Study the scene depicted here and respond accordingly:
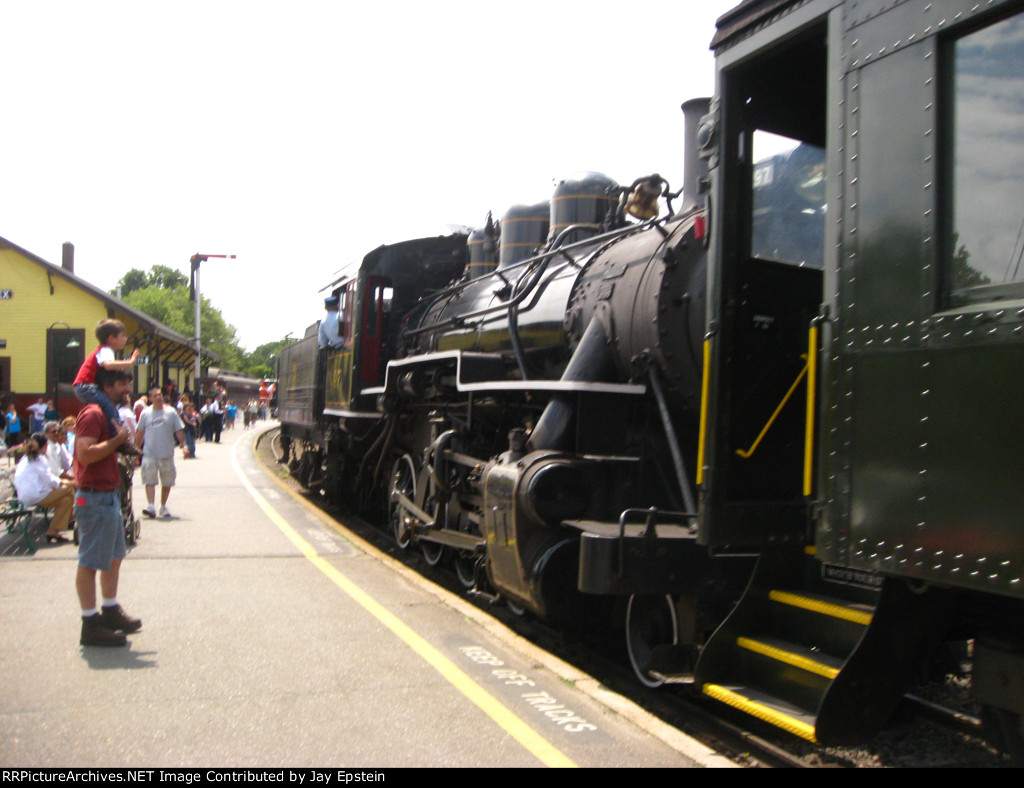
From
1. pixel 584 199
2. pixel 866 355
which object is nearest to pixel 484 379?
pixel 584 199

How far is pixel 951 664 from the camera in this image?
12.3ft

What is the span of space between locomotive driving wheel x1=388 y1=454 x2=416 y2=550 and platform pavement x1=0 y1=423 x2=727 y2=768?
150cm

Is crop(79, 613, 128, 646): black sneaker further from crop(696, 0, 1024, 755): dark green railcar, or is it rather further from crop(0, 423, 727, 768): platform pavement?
crop(696, 0, 1024, 755): dark green railcar

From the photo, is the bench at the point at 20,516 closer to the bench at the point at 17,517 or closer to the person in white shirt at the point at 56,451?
the bench at the point at 17,517

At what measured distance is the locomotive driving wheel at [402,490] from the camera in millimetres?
9156

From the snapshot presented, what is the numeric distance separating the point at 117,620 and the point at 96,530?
23.7 inches

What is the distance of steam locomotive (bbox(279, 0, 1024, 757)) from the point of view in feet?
9.45

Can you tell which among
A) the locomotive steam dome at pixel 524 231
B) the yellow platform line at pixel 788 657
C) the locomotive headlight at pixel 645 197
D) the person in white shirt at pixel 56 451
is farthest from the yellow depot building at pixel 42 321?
the yellow platform line at pixel 788 657

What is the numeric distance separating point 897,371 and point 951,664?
1507 mm

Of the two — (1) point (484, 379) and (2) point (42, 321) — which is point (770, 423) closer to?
(1) point (484, 379)

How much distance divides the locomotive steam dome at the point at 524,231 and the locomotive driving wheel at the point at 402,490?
2.43 metres

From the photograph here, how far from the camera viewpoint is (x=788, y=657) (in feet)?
12.3
